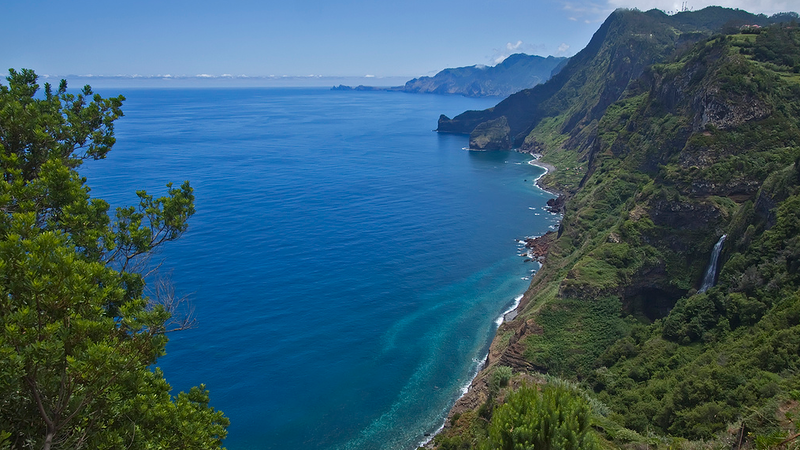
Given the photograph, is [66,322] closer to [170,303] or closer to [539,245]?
[170,303]

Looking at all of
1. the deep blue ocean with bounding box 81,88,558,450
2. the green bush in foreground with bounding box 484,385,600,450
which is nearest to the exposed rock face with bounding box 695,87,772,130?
the deep blue ocean with bounding box 81,88,558,450

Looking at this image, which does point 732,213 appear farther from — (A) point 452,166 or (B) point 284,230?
(A) point 452,166

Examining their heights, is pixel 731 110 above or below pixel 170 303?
above

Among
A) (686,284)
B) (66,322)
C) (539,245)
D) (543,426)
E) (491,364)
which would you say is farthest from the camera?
(539,245)

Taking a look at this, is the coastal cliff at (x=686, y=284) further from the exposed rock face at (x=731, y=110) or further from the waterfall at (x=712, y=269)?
the waterfall at (x=712, y=269)

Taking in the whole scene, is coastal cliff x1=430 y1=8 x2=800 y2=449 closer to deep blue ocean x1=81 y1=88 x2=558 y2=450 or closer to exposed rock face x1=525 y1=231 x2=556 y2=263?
exposed rock face x1=525 y1=231 x2=556 y2=263

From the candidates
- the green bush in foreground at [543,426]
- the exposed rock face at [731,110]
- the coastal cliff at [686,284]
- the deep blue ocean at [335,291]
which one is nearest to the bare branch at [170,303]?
the green bush in foreground at [543,426]

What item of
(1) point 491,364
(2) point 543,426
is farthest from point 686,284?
(2) point 543,426
